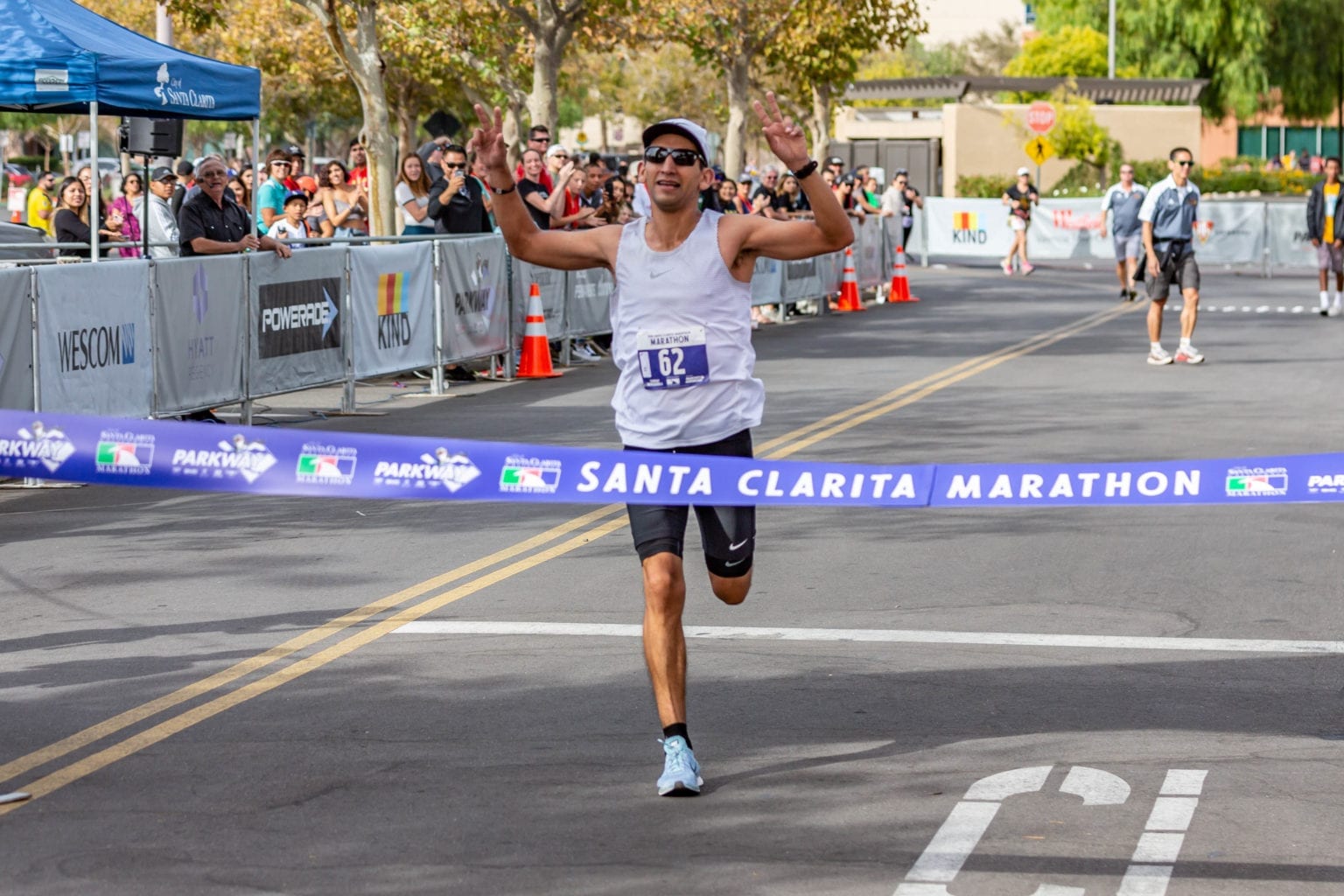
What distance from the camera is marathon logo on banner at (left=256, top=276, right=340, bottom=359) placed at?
15.0 metres

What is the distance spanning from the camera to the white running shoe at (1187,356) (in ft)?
64.0

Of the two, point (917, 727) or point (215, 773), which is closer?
point (215, 773)

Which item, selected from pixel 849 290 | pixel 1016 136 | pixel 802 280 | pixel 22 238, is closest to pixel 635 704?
pixel 22 238

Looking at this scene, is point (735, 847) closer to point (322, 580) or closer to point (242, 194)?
point (322, 580)

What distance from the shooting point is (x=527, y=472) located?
5559 mm

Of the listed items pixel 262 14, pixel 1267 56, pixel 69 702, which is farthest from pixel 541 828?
pixel 1267 56

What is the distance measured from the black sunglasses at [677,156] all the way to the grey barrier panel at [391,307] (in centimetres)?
1065

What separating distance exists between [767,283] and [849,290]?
131 inches

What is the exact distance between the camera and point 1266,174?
6506 centimetres

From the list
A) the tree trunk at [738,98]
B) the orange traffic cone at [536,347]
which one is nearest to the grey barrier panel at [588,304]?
the orange traffic cone at [536,347]

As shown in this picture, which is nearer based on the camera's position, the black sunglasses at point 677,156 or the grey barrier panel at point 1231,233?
the black sunglasses at point 677,156

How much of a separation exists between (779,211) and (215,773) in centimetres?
Result: 2109

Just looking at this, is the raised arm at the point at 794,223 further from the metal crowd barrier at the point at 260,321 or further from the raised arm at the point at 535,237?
the metal crowd barrier at the point at 260,321

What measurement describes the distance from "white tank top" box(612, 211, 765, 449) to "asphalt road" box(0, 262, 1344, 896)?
3.39 ft
